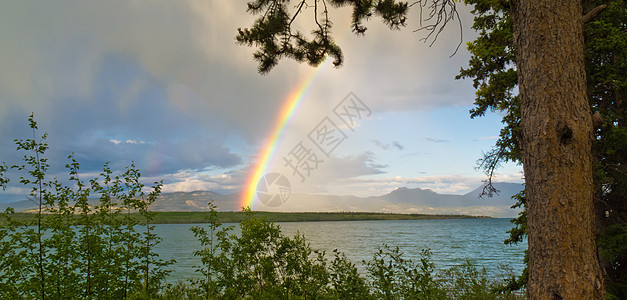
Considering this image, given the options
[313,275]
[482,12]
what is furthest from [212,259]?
[482,12]

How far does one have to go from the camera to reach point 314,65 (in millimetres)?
7777

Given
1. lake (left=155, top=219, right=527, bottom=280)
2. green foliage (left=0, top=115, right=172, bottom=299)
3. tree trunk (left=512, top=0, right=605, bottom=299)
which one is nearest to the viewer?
tree trunk (left=512, top=0, right=605, bottom=299)

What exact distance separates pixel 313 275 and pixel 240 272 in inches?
54.4

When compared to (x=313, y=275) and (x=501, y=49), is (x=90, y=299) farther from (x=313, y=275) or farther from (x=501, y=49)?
(x=501, y=49)

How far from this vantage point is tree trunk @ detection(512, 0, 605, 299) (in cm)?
321

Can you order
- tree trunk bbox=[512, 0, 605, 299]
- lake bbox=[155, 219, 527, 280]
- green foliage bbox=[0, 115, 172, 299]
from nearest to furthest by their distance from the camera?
tree trunk bbox=[512, 0, 605, 299]
green foliage bbox=[0, 115, 172, 299]
lake bbox=[155, 219, 527, 280]

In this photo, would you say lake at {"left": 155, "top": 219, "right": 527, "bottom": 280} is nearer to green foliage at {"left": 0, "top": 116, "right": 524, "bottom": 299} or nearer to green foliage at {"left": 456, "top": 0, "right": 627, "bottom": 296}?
green foliage at {"left": 0, "top": 116, "right": 524, "bottom": 299}

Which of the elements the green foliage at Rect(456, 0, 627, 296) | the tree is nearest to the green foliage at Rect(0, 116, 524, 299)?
the tree

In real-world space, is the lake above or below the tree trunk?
below

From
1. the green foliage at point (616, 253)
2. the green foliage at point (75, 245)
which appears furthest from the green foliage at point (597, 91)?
the green foliage at point (75, 245)

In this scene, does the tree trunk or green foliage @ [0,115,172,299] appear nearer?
the tree trunk

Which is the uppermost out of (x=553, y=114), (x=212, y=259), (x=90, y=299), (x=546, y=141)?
(x=553, y=114)

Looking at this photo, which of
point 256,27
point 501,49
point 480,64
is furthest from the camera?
point 480,64

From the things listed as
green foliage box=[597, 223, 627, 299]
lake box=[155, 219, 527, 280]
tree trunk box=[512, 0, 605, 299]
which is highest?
tree trunk box=[512, 0, 605, 299]
